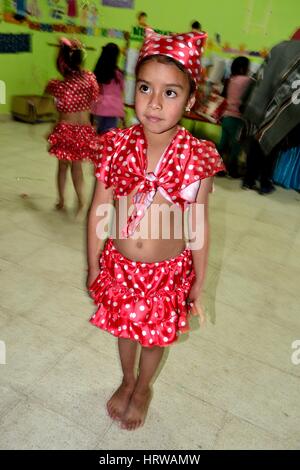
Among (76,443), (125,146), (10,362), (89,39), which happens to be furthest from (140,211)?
(89,39)

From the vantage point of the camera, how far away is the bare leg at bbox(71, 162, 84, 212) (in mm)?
3400

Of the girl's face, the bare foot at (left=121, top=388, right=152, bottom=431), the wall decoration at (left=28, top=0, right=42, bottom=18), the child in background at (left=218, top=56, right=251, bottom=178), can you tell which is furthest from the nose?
the wall decoration at (left=28, top=0, right=42, bottom=18)

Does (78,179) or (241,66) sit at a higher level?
(241,66)

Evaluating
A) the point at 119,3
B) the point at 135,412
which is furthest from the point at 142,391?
the point at 119,3

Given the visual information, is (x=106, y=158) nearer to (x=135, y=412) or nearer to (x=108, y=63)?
(x=135, y=412)

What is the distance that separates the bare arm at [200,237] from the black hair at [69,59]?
218cm

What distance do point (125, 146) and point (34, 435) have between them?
1.13m

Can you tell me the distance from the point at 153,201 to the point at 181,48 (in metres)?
0.46

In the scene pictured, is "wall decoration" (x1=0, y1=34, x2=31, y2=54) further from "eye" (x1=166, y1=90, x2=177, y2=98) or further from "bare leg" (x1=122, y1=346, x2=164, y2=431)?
"bare leg" (x1=122, y1=346, x2=164, y2=431)

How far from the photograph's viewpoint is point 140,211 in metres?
1.28

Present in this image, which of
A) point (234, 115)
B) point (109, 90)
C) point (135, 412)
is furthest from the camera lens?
point (234, 115)

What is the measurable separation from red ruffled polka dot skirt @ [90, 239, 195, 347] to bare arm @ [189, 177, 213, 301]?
0.05 m

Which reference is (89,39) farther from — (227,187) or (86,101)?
(86,101)

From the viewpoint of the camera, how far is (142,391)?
63.8 inches
